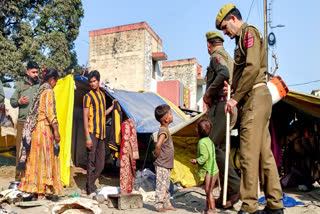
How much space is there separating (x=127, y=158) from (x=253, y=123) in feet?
8.16

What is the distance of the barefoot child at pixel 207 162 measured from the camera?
10.4 feet

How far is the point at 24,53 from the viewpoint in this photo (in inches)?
533

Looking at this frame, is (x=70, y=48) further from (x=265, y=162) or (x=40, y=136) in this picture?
(x=265, y=162)

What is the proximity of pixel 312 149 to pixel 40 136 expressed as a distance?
15.4 feet

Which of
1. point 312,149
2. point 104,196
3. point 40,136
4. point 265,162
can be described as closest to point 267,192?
point 265,162

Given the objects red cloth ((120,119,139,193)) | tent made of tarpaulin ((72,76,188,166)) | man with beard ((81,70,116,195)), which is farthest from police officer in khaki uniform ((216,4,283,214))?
tent made of tarpaulin ((72,76,188,166))

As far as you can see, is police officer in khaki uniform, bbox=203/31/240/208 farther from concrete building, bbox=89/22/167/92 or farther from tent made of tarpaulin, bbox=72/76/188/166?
concrete building, bbox=89/22/167/92

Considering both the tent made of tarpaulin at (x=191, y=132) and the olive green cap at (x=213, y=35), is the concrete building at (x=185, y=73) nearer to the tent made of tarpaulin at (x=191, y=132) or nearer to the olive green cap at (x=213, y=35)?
the tent made of tarpaulin at (x=191, y=132)

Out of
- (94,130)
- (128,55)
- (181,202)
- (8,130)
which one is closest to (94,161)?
(94,130)

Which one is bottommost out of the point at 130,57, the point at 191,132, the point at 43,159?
the point at 43,159

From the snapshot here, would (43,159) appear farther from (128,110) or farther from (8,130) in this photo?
(8,130)

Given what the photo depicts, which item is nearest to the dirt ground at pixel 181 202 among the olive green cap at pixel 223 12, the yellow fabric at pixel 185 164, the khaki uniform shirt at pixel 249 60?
the yellow fabric at pixel 185 164

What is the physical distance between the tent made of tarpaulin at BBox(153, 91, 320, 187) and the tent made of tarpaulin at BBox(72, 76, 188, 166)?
0.67 meters

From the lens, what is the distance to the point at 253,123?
8.78 feet
